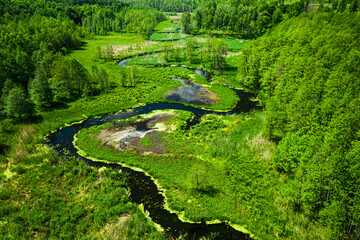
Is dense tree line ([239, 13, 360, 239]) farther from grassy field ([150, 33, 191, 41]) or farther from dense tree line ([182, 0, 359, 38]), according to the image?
grassy field ([150, 33, 191, 41])

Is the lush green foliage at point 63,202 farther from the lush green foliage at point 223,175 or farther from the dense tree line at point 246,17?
the dense tree line at point 246,17

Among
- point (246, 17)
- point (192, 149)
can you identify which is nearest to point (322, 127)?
point (192, 149)

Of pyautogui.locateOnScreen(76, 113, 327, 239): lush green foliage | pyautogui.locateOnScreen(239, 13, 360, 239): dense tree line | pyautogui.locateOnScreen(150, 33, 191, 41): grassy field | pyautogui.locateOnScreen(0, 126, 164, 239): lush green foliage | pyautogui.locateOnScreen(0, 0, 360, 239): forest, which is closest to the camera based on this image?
pyautogui.locateOnScreen(239, 13, 360, 239): dense tree line

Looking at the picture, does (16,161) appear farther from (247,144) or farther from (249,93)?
(249,93)

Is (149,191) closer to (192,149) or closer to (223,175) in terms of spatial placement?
(223,175)

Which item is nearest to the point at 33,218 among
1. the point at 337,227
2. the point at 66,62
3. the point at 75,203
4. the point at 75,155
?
the point at 75,203

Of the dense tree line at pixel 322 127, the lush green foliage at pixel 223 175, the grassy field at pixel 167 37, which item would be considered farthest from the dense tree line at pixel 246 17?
the lush green foliage at pixel 223 175

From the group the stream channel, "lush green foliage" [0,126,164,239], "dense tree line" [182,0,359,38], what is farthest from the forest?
"dense tree line" [182,0,359,38]
